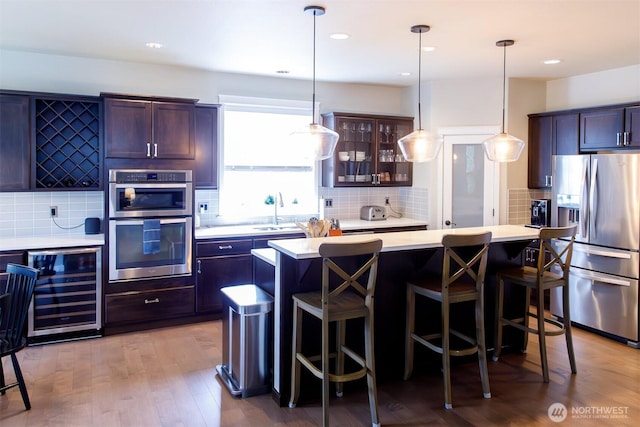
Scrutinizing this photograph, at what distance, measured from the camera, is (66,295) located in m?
4.45

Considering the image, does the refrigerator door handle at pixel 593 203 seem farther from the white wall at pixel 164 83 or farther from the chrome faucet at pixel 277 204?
the chrome faucet at pixel 277 204

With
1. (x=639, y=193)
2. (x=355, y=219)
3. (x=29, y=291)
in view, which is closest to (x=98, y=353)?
(x=29, y=291)

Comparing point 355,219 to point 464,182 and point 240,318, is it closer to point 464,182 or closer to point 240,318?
point 464,182

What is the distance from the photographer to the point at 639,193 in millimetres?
4359

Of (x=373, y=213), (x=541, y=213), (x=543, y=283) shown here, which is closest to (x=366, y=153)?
(x=373, y=213)

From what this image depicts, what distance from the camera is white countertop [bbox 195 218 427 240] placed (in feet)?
16.8

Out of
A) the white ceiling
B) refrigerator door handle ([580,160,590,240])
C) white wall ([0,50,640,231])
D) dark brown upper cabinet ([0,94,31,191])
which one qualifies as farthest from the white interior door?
dark brown upper cabinet ([0,94,31,191])

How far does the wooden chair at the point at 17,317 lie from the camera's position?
3138 millimetres

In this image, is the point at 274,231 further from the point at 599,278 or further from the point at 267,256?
the point at 599,278

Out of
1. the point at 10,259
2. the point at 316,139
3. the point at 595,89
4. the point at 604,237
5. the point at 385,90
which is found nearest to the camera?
the point at 316,139

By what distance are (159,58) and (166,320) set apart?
8.72ft

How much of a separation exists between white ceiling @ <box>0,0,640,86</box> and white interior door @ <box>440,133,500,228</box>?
918mm

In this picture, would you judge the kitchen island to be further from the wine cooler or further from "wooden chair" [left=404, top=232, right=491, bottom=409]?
the wine cooler

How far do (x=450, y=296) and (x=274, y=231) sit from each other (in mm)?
2487
